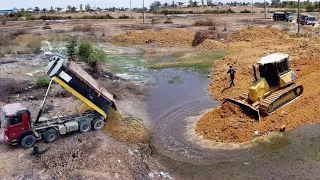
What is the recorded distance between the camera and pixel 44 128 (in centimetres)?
1243

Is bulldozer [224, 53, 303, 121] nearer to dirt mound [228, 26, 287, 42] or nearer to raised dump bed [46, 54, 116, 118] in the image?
raised dump bed [46, 54, 116, 118]

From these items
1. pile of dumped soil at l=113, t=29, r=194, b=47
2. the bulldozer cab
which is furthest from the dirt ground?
pile of dumped soil at l=113, t=29, r=194, b=47

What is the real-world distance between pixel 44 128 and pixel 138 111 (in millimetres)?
5434

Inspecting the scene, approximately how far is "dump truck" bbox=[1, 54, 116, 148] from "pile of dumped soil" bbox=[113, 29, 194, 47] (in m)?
23.8

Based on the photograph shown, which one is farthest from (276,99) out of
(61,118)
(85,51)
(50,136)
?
(85,51)

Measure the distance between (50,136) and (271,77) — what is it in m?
9.57

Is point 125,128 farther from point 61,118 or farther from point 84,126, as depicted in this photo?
point 61,118

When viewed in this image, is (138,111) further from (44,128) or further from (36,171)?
(36,171)

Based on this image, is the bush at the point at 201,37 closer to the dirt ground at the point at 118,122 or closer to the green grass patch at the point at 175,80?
the dirt ground at the point at 118,122

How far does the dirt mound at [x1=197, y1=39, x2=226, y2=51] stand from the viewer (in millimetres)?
31812

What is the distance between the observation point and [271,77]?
14.8 meters

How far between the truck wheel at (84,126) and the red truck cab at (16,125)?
6.34 ft

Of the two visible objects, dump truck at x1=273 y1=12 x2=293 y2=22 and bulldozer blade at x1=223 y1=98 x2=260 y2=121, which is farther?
dump truck at x1=273 y1=12 x2=293 y2=22

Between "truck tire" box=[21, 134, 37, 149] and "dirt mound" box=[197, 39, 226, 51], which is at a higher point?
"dirt mound" box=[197, 39, 226, 51]
